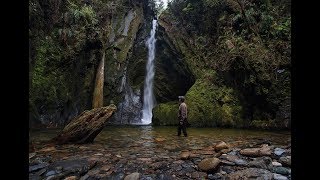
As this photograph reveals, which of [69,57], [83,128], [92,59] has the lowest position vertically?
[83,128]

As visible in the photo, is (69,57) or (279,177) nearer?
(279,177)

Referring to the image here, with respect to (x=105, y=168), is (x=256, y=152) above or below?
above

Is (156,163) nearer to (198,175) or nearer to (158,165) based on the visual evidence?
(158,165)

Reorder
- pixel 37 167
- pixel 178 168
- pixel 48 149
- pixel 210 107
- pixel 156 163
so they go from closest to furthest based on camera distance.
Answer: pixel 37 167 < pixel 178 168 < pixel 156 163 < pixel 48 149 < pixel 210 107

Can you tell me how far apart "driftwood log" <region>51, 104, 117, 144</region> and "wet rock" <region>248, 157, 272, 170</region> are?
4785mm

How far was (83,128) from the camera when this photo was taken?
8258 mm

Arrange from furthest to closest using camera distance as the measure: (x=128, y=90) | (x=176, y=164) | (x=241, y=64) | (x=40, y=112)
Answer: (x=128, y=90) → (x=241, y=64) → (x=40, y=112) → (x=176, y=164)

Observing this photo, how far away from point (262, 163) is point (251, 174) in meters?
0.79

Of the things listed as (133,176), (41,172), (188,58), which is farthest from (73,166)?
(188,58)
